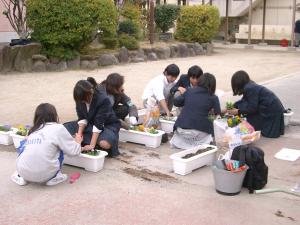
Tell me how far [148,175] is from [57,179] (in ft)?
3.04

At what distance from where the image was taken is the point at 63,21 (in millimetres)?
12109

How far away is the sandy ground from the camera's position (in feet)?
26.0

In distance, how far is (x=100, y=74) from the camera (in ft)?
39.2

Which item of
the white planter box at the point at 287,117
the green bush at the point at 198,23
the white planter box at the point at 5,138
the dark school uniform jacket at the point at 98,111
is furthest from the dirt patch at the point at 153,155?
the green bush at the point at 198,23

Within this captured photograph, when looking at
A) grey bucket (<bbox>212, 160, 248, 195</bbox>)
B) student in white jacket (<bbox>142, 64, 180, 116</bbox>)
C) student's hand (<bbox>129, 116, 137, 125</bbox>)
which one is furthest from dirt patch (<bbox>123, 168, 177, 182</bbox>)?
student in white jacket (<bbox>142, 64, 180, 116</bbox>)

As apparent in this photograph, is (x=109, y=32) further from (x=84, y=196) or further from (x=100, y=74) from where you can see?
(x=84, y=196)

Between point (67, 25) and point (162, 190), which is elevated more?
point (67, 25)

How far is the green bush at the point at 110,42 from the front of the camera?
47.9 feet

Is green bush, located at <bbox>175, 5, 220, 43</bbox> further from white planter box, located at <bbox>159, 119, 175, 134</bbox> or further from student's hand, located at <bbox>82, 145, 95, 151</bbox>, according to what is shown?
student's hand, located at <bbox>82, 145, 95, 151</bbox>

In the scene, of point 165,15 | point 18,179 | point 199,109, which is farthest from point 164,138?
point 165,15

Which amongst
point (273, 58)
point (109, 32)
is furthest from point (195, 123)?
point (273, 58)

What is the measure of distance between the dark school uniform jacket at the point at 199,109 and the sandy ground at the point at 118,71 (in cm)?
230

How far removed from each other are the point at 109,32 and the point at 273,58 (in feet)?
21.3

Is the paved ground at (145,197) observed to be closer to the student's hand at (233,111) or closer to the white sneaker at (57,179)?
the white sneaker at (57,179)
